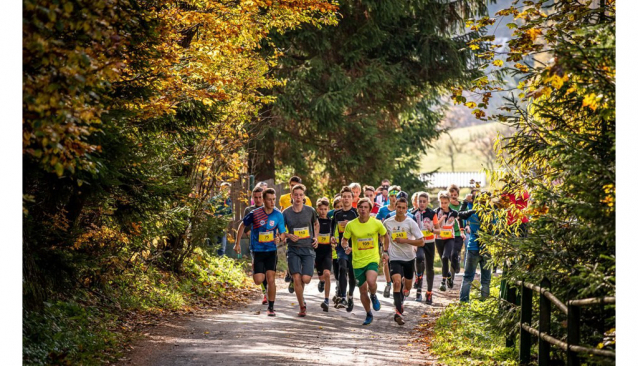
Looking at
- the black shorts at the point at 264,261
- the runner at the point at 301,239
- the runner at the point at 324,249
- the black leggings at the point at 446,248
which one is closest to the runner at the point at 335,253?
the runner at the point at 324,249

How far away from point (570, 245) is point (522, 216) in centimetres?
97

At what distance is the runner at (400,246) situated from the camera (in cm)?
1257

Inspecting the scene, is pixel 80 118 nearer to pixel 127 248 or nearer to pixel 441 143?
pixel 127 248

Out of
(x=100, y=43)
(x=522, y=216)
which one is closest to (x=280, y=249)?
(x=522, y=216)

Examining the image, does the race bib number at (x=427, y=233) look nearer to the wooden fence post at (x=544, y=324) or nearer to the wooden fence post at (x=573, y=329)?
the wooden fence post at (x=544, y=324)

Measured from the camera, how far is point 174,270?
51.8ft

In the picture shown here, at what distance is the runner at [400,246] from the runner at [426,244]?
238 centimetres

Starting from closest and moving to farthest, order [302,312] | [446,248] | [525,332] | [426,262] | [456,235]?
[525,332] < [302,312] < [426,262] < [446,248] < [456,235]

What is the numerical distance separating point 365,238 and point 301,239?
1.36 m

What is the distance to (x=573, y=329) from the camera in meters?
6.11

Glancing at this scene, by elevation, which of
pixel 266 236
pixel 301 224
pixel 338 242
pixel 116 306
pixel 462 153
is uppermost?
pixel 462 153

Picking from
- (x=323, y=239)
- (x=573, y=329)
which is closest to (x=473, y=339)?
(x=573, y=329)

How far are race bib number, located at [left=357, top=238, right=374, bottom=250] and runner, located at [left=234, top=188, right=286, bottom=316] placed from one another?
4.44ft

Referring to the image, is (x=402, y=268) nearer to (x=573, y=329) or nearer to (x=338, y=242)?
(x=338, y=242)
